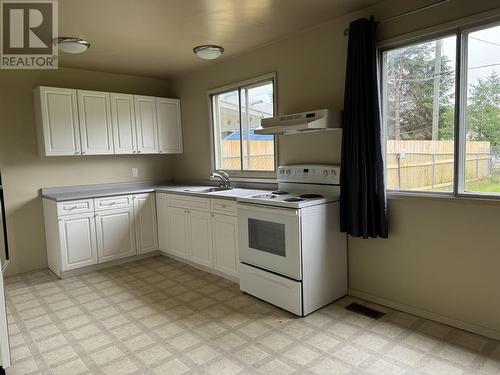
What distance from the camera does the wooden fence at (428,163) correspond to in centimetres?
232

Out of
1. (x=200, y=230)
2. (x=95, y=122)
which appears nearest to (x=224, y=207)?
(x=200, y=230)

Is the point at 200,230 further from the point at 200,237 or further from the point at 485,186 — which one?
the point at 485,186

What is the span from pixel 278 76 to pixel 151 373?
2.79m

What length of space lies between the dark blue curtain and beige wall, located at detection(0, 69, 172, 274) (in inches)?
128

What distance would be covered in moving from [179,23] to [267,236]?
1.92 m

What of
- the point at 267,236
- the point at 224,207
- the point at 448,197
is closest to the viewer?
the point at 448,197

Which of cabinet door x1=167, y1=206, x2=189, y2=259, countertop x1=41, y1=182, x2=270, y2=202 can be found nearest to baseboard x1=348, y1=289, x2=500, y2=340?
countertop x1=41, y1=182, x2=270, y2=202

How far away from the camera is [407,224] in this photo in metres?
2.66

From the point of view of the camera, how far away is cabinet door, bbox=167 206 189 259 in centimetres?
399

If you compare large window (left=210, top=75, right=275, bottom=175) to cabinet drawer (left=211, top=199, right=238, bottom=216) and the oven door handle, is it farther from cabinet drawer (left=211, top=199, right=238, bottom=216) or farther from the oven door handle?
the oven door handle

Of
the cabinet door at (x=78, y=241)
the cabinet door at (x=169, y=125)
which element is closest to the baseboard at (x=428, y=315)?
the cabinet door at (x=78, y=241)

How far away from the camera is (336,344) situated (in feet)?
7.55

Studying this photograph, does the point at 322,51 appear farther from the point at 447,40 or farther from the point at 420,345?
the point at 420,345

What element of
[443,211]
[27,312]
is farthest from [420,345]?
[27,312]
